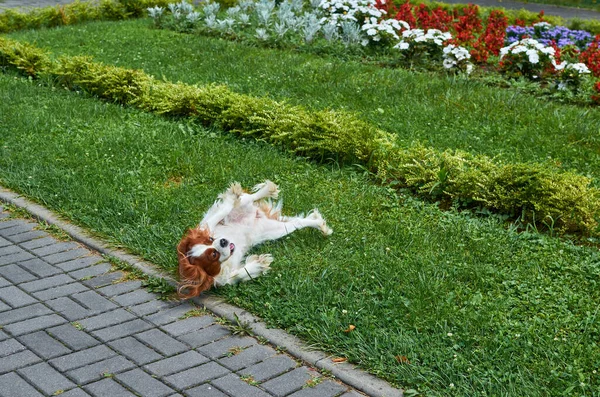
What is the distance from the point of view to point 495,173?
6.48m

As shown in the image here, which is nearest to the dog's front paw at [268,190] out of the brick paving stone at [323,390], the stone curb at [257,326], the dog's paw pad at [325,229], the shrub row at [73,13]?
the dog's paw pad at [325,229]

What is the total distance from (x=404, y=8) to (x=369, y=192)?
7.01 metres

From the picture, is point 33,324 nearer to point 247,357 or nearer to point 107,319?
point 107,319

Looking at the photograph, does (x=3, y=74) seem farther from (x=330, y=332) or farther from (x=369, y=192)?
(x=330, y=332)

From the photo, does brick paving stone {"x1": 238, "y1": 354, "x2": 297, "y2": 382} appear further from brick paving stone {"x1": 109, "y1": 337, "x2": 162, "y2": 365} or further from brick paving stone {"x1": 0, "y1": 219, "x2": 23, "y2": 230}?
brick paving stone {"x1": 0, "y1": 219, "x2": 23, "y2": 230}

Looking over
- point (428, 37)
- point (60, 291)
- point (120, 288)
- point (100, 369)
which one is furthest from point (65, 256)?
point (428, 37)

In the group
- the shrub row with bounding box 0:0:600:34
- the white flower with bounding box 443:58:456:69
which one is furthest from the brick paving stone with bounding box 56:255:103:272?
the shrub row with bounding box 0:0:600:34

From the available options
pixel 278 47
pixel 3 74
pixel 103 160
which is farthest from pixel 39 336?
pixel 278 47

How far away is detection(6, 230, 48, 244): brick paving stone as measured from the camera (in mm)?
6199

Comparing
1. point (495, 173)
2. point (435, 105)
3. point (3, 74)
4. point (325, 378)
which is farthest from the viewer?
point (3, 74)

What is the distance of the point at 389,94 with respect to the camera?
9.66m

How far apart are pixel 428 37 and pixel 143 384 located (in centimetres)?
765

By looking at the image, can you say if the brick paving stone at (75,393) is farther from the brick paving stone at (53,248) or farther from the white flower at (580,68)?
the white flower at (580,68)

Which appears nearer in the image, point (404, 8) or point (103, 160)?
point (103, 160)
